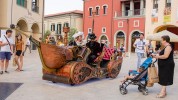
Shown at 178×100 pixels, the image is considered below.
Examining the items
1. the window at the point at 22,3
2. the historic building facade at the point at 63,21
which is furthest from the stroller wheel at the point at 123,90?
the historic building facade at the point at 63,21

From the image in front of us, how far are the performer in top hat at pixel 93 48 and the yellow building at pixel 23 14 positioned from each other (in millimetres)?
10567

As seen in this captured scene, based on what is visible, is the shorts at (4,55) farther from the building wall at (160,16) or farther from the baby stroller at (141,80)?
the building wall at (160,16)

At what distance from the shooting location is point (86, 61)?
7.91 m

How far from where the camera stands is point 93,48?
27.2 ft

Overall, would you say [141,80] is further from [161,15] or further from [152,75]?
[161,15]

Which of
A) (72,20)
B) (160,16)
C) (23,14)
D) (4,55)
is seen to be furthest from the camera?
(72,20)

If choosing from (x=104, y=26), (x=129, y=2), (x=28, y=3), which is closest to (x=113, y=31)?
(x=104, y=26)

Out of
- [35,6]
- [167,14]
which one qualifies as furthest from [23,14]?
[167,14]

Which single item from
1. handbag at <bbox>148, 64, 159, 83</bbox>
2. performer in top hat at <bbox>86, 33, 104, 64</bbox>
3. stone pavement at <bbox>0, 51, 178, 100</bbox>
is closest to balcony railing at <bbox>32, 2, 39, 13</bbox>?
stone pavement at <bbox>0, 51, 178, 100</bbox>

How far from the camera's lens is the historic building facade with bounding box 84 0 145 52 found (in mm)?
34531

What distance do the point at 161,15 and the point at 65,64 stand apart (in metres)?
22.7

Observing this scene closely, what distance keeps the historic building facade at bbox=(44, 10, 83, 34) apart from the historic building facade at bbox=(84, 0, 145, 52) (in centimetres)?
427

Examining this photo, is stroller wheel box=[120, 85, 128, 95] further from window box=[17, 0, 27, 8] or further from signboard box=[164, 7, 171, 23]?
signboard box=[164, 7, 171, 23]

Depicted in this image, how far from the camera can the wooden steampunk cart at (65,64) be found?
7062 millimetres
